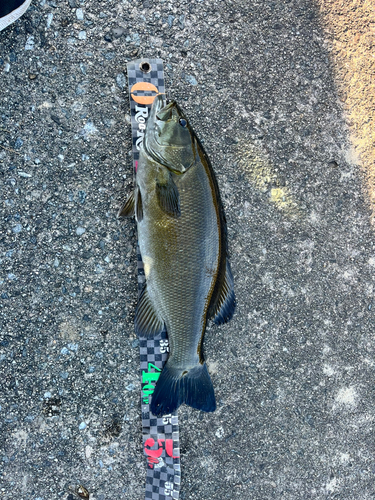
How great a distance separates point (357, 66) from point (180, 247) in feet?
6.21

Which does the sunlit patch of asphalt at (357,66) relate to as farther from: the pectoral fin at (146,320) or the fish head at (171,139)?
the pectoral fin at (146,320)

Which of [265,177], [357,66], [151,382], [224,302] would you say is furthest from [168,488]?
[357,66]

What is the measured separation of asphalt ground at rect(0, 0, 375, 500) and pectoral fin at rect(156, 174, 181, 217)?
15.2 inches

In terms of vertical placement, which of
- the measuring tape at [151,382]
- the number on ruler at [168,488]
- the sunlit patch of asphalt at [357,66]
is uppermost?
the sunlit patch of asphalt at [357,66]

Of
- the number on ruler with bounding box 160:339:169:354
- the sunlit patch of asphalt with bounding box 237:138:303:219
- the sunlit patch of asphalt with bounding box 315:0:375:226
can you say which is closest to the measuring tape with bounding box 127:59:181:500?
the number on ruler with bounding box 160:339:169:354

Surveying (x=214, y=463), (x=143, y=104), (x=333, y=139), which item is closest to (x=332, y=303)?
(x=333, y=139)

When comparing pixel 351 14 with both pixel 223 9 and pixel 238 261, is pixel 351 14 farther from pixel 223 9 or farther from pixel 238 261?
pixel 238 261

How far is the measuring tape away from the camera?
2.20 meters

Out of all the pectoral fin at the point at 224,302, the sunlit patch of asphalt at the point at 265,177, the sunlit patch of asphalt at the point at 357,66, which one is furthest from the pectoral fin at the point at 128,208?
the sunlit patch of asphalt at the point at 357,66

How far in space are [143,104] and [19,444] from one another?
2166mm

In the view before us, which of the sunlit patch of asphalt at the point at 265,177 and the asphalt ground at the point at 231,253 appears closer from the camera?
the asphalt ground at the point at 231,253

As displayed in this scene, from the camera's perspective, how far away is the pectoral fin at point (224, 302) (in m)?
→ 2.03

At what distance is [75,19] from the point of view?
219 cm

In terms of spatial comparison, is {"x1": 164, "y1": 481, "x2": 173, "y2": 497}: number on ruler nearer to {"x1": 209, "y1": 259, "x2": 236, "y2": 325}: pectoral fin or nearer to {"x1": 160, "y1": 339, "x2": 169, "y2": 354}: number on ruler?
{"x1": 160, "y1": 339, "x2": 169, "y2": 354}: number on ruler
